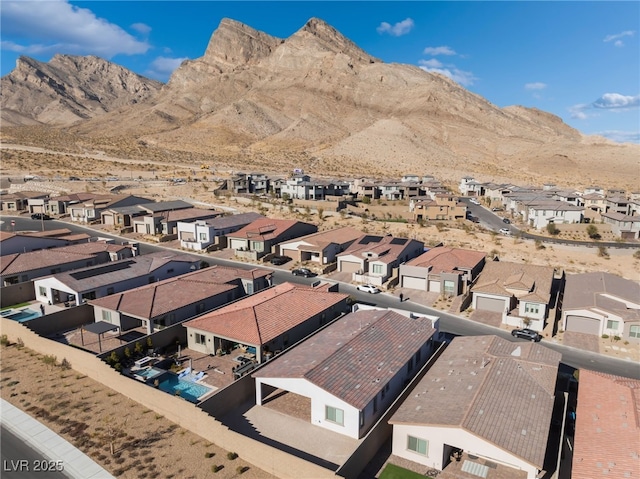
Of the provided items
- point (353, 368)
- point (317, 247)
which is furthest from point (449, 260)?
point (353, 368)

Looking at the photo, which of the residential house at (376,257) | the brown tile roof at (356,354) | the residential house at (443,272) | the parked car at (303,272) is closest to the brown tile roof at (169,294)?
the parked car at (303,272)

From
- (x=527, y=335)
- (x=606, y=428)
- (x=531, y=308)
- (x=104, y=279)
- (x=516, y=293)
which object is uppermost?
(x=104, y=279)

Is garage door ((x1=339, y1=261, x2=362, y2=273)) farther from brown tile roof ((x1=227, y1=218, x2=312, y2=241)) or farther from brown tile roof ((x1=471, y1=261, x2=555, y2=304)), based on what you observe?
brown tile roof ((x1=471, y1=261, x2=555, y2=304))

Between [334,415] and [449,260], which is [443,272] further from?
[334,415]

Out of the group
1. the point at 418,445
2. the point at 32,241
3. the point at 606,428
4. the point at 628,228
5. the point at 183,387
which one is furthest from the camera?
the point at 628,228

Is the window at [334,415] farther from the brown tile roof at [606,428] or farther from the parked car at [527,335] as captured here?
the parked car at [527,335]
